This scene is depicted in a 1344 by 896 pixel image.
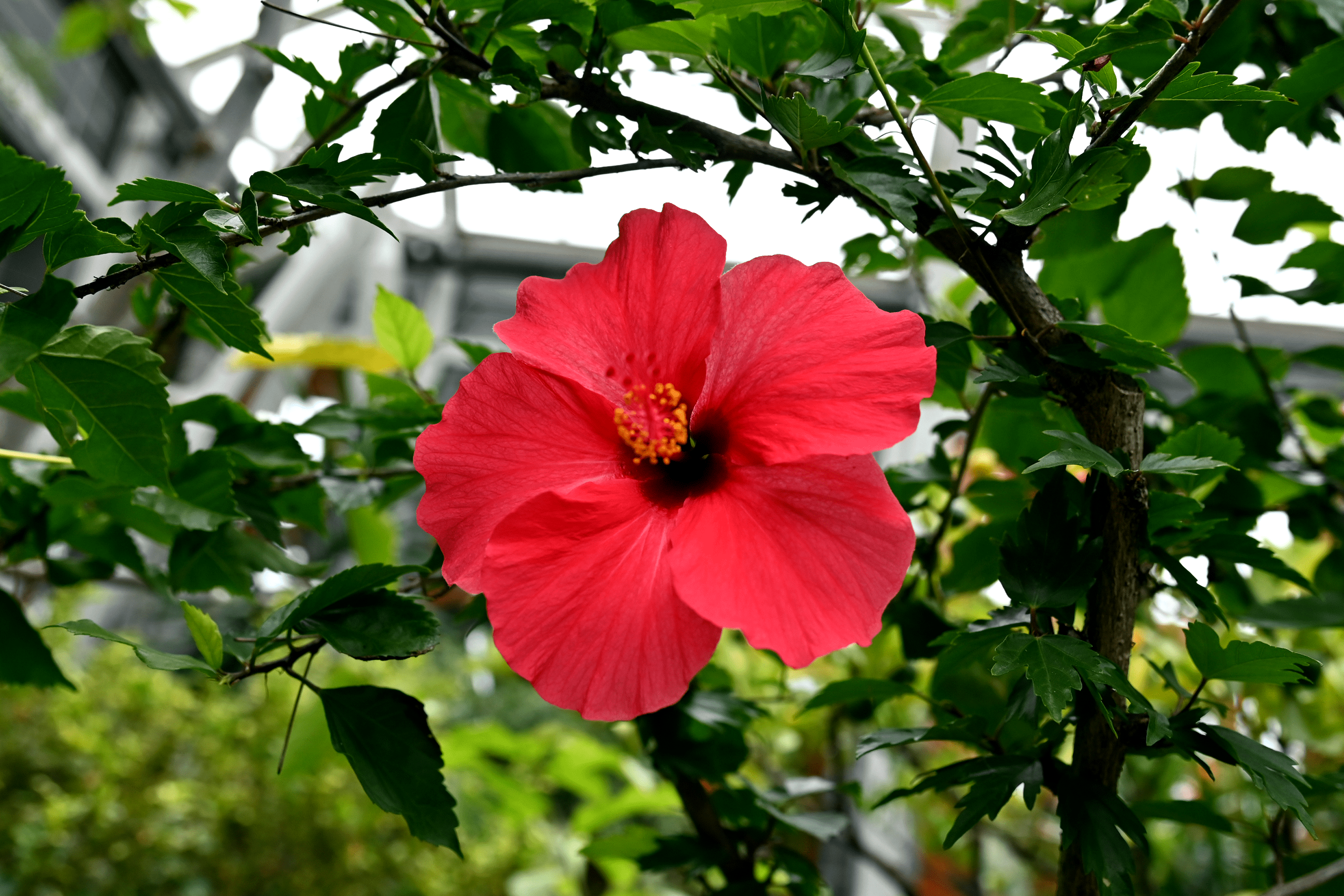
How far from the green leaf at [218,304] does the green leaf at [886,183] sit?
0.29m

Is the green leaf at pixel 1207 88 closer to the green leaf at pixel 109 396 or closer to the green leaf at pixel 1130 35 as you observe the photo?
the green leaf at pixel 1130 35

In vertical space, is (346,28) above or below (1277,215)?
above

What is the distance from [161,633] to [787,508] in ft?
12.5

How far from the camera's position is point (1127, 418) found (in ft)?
1.40

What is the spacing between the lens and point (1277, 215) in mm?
646

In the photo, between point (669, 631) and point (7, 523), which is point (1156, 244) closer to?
point (669, 631)

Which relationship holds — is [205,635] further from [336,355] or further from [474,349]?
[336,355]

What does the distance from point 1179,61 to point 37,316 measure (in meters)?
0.49

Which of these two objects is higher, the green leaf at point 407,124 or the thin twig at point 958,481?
the green leaf at point 407,124

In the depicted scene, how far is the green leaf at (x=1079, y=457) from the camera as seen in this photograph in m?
0.35

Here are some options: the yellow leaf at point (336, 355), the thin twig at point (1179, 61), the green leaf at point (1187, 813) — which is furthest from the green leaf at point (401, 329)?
the yellow leaf at point (336, 355)

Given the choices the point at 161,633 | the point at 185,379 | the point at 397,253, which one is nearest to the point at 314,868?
the point at 185,379

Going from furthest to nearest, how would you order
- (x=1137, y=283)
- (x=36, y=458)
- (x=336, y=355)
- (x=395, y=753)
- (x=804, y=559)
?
(x=336, y=355)
(x=1137, y=283)
(x=36, y=458)
(x=395, y=753)
(x=804, y=559)

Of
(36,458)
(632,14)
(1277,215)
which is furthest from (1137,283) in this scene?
(36,458)
